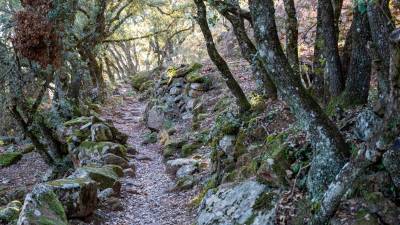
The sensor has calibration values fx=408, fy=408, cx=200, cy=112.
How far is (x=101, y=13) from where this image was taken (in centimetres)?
1842

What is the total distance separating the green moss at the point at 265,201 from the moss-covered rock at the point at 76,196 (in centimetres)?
356

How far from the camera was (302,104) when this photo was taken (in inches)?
201

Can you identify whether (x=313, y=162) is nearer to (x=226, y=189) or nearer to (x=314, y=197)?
(x=314, y=197)

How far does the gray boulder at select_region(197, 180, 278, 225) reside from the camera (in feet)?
19.7

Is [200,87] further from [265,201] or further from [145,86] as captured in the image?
[145,86]

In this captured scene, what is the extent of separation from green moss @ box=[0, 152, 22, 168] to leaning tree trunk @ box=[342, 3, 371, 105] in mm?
12909

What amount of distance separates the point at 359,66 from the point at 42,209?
551 cm

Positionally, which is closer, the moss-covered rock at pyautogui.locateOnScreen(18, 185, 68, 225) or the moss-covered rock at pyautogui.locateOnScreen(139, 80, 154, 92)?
the moss-covered rock at pyautogui.locateOnScreen(18, 185, 68, 225)

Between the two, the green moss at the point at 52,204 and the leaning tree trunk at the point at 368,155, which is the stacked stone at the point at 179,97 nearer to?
the green moss at the point at 52,204

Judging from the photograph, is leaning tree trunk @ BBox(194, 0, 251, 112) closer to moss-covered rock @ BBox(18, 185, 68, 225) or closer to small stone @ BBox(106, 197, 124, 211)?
small stone @ BBox(106, 197, 124, 211)

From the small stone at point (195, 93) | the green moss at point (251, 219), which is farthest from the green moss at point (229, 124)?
the small stone at point (195, 93)

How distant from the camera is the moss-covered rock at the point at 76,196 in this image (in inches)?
305

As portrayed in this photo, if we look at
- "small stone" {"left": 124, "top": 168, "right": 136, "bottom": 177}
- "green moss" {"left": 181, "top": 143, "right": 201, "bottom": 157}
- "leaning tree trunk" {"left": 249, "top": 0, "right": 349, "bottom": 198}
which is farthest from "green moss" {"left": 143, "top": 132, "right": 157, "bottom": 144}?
"leaning tree trunk" {"left": 249, "top": 0, "right": 349, "bottom": 198}

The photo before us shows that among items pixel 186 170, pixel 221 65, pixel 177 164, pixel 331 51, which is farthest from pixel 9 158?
pixel 331 51
